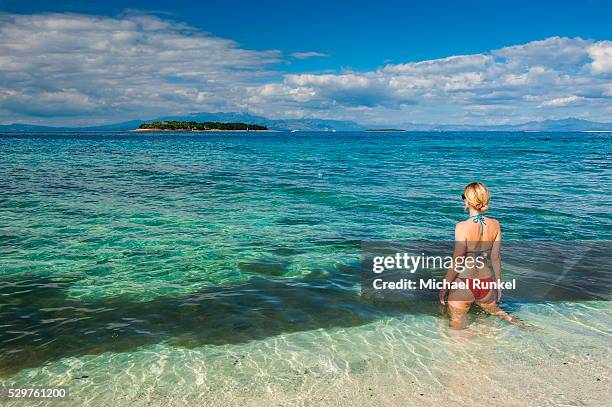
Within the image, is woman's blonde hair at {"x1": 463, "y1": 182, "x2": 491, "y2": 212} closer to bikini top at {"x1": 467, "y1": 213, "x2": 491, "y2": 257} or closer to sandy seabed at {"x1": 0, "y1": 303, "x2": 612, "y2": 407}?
bikini top at {"x1": 467, "y1": 213, "x2": 491, "y2": 257}

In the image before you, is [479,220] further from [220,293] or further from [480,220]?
[220,293]

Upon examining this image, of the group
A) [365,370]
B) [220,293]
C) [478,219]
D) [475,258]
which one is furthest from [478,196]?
[220,293]

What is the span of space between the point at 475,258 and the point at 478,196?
4.21 ft

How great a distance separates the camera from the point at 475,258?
832 cm

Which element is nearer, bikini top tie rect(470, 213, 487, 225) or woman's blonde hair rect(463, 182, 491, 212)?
woman's blonde hair rect(463, 182, 491, 212)

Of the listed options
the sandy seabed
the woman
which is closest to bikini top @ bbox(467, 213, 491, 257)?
the woman

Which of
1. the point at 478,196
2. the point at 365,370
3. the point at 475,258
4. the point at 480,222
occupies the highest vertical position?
the point at 478,196

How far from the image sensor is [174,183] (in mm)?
31625

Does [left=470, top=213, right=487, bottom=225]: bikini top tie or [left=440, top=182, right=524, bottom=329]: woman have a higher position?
[left=470, top=213, right=487, bottom=225]: bikini top tie

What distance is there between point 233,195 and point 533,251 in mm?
17154

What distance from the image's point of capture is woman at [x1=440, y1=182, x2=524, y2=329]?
800 centimetres

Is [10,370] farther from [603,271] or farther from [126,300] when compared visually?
[603,271]

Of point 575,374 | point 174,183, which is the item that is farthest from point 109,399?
point 174,183

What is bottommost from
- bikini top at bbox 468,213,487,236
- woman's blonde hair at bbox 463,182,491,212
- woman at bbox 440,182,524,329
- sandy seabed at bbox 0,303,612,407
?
sandy seabed at bbox 0,303,612,407
